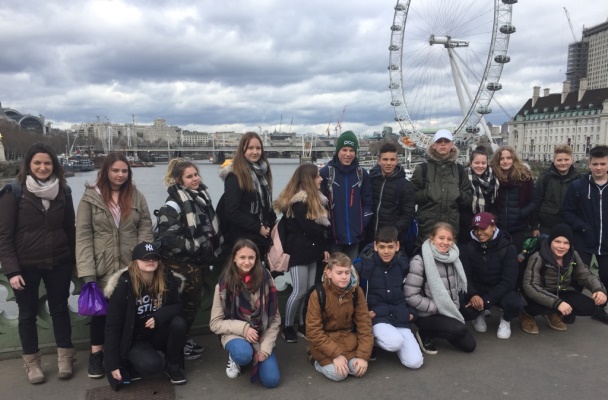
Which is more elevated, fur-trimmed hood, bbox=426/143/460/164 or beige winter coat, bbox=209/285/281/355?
fur-trimmed hood, bbox=426/143/460/164

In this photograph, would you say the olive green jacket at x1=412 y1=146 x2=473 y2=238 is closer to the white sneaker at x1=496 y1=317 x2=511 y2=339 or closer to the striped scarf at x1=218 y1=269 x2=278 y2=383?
the white sneaker at x1=496 y1=317 x2=511 y2=339

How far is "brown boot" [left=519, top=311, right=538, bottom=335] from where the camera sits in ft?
12.6

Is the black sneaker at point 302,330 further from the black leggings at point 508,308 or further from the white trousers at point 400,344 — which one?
the black leggings at point 508,308

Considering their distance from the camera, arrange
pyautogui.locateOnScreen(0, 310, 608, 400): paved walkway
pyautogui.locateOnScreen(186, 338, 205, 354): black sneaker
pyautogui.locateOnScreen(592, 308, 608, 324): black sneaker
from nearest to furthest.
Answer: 1. pyautogui.locateOnScreen(0, 310, 608, 400): paved walkway
2. pyautogui.locateOnScreen(186, 338, 205, 354): black sneaker
3. pyautogui.locateOnScreen(592, 308, 608, 324): black sneaker

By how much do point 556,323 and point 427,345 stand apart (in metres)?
1.28

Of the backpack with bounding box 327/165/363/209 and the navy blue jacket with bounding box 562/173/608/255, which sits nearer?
the backpack with bounding box 327/165/363/209

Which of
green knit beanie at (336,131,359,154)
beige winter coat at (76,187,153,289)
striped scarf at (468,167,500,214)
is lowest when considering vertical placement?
beige winter coat at (76,187,153,289)

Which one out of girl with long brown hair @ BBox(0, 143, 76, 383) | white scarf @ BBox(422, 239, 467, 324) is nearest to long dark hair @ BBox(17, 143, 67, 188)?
girl with long brown hair @ BBox(0, 143, 76, 383)

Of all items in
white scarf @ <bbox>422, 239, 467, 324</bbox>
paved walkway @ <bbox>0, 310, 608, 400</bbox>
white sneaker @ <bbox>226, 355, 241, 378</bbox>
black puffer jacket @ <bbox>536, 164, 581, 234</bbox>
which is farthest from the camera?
black puffer jacket @ <bbox>536, 164, 581, 234</bbox>

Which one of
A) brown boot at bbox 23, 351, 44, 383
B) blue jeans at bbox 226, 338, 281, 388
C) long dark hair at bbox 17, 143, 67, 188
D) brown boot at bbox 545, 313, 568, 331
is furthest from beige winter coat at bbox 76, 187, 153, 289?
brown boot at bbox 545, 313, 568, 331

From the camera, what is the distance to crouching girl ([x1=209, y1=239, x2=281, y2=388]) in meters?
3.12

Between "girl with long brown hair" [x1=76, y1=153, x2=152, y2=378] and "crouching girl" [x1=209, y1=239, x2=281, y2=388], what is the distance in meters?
0.71

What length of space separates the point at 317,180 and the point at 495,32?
25.9 metres

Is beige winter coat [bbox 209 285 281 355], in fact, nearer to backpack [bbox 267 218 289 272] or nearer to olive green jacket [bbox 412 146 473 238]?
backpack [bbox 267 218 289 272]
